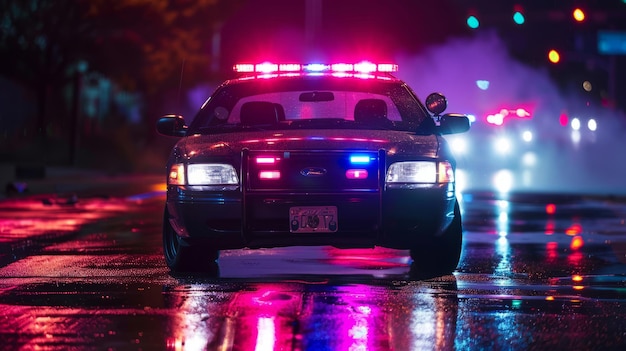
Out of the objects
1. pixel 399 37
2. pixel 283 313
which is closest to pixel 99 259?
pixel 283 313

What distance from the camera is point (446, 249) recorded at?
10375 mm

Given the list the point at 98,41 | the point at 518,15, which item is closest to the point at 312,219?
the point at 518,15

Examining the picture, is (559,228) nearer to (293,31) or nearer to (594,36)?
(594,36)

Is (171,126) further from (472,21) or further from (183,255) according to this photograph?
(472,21)

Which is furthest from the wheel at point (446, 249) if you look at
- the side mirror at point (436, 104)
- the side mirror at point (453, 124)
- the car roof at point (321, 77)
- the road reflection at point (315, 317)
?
the car roof at point (321, 77)

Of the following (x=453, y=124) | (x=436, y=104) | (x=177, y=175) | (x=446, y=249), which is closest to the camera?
(x=177, y=175)

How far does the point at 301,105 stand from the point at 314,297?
3.28 metres

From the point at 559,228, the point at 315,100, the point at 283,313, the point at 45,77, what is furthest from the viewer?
the point at 45,77

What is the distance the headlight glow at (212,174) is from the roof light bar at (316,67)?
6.24 feet

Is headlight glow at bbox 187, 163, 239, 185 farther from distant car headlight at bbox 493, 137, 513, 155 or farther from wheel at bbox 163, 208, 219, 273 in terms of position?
distant car headlight at bbox 493, 137, 513, 155

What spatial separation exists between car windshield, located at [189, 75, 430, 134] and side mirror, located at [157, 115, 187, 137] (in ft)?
0.57

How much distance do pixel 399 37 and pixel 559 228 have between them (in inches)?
2238

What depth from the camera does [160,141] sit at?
146 ft

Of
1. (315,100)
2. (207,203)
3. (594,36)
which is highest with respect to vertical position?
(594,36)
